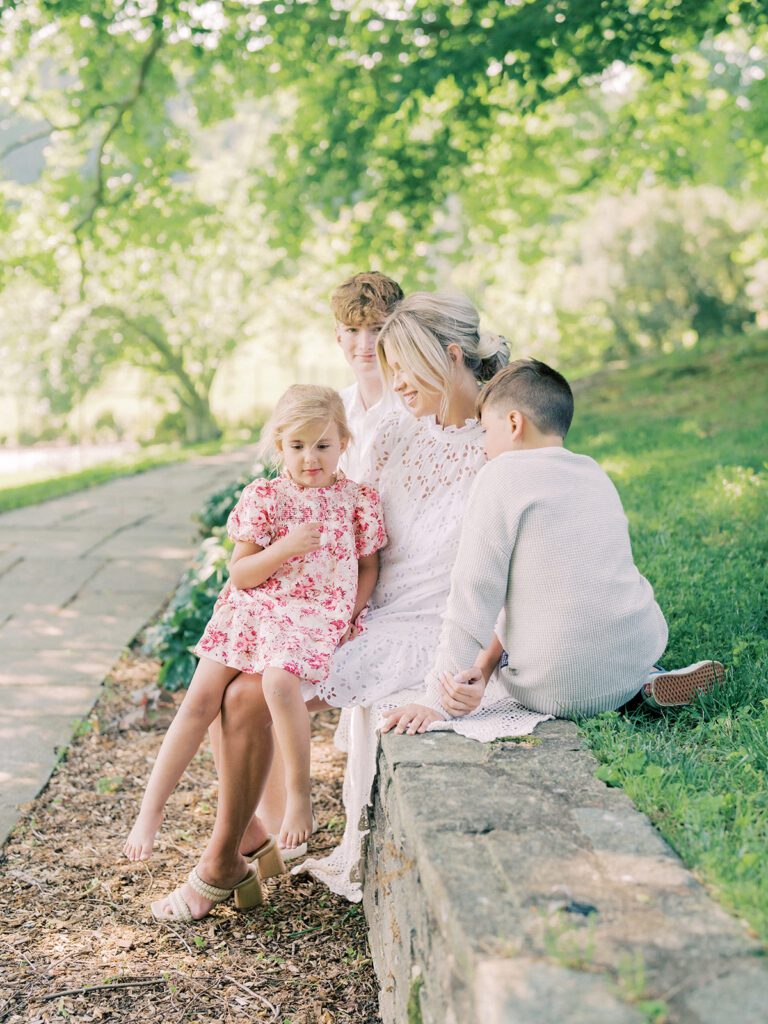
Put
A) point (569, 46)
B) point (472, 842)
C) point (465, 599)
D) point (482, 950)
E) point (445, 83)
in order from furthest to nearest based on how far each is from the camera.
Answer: point (445, 83) < point (569, 46) < point (465, 599) < point (472, 842) < point (482, 950)

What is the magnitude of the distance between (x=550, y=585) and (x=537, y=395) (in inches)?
19.5

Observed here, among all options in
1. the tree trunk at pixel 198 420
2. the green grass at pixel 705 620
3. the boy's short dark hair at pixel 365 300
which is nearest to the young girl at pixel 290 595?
the boy's short dark hair at pixel 365 300

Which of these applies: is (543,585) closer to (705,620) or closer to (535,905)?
(535,905)

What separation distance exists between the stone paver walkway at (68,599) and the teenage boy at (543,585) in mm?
1774

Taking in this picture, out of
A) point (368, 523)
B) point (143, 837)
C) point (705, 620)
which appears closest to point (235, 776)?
point (143, 837)

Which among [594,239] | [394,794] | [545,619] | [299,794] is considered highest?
[594,239]

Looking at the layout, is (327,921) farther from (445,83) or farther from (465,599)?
(445,83)

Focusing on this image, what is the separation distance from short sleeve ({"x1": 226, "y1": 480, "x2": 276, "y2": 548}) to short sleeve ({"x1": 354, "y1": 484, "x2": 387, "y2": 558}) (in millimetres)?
257

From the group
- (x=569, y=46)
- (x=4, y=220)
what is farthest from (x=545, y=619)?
(x=4, y=220)

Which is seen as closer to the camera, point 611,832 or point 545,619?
point 611,832

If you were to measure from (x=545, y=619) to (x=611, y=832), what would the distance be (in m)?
0.73

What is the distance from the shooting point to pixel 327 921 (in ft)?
9.62

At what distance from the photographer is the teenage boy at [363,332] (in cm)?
346

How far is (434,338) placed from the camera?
304 cm
